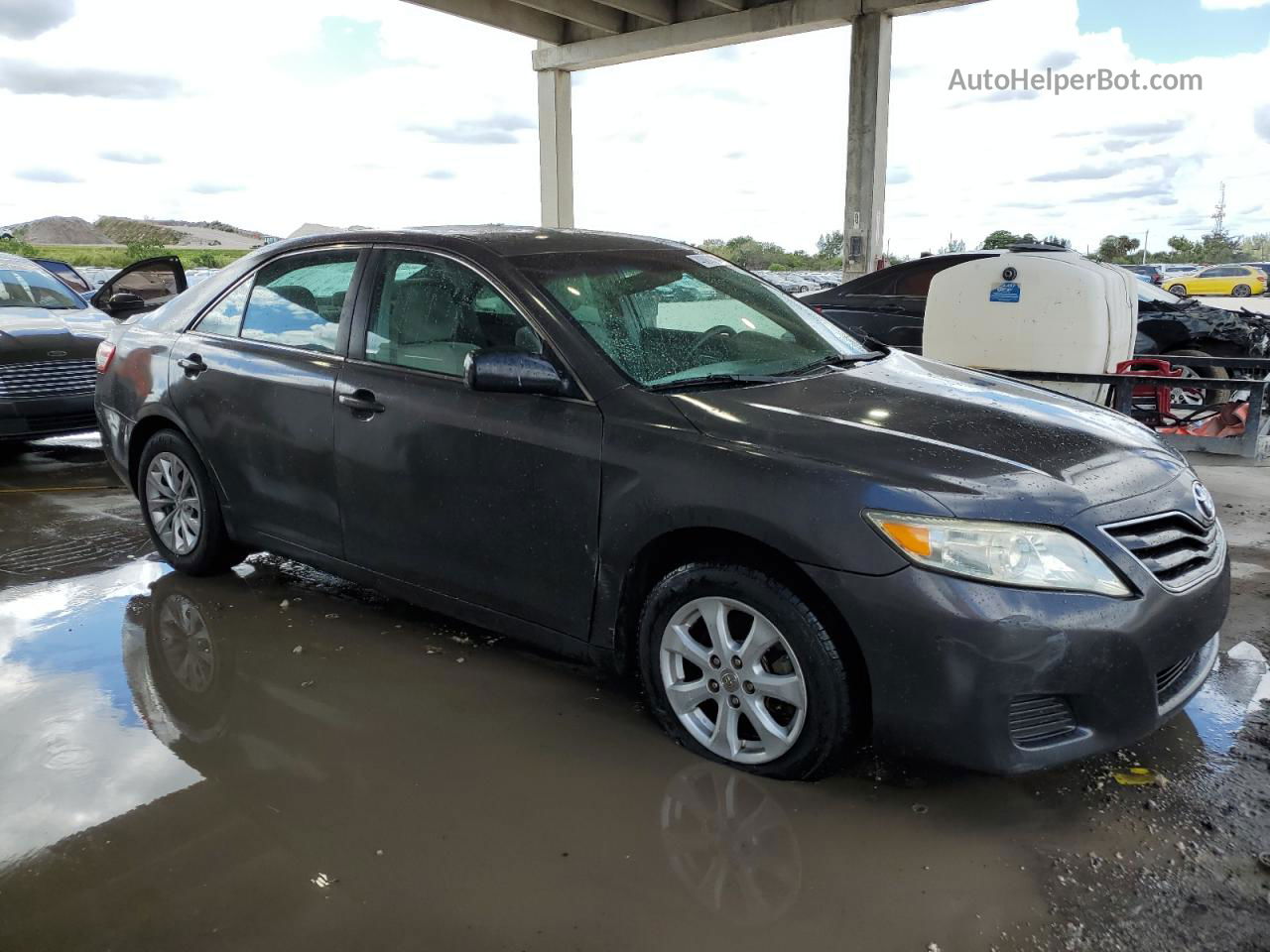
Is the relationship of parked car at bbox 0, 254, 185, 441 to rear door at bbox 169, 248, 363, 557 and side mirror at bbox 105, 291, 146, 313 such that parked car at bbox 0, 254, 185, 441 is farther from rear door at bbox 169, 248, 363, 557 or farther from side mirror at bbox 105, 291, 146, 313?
rear door at bbox 169, 248, 363, 557

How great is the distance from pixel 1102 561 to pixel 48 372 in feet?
23.2

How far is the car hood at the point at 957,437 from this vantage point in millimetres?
2590

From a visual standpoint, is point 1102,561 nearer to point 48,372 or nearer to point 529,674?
point 529,674

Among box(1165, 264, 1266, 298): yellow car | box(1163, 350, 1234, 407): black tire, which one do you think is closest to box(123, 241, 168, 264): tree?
box(1163, 350, 1234, 407): black tire

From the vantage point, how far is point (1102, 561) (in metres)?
2.55

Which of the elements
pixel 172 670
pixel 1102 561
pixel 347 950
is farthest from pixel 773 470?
pixel 172 670

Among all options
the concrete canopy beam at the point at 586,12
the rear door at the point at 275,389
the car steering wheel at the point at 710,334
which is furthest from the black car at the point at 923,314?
the concrete canopy beam at the point at 586,12

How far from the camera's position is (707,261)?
410cm

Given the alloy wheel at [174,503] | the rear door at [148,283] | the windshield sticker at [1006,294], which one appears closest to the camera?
the alloy wheel at [174,503]

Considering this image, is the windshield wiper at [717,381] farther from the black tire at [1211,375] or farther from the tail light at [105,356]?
the black tire at [1211,375]

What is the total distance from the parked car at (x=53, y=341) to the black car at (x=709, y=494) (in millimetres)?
3446

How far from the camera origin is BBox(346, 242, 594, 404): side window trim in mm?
3232

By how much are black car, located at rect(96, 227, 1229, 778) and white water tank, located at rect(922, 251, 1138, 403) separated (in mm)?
2798

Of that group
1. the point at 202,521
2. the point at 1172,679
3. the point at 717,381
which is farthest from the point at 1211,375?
the point at 202,521
